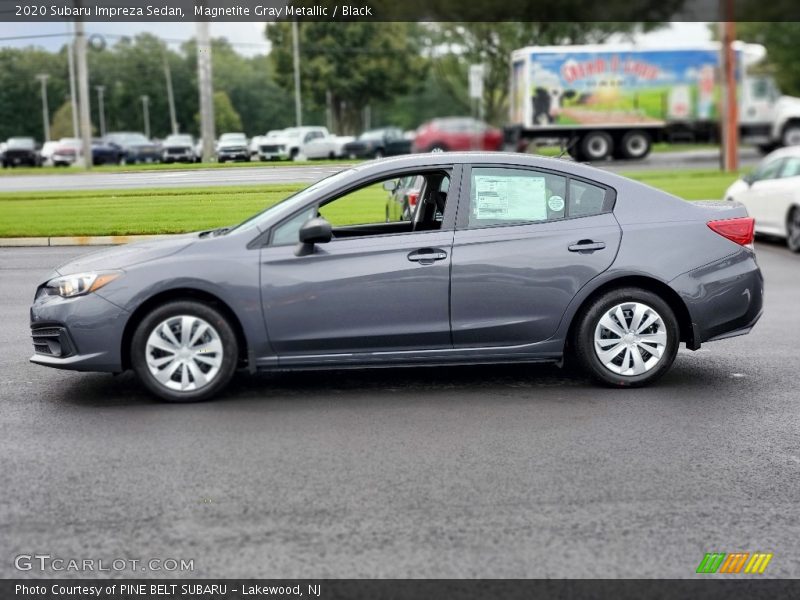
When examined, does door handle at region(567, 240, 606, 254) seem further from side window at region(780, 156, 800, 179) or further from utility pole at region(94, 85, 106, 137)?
utility pole at region(94, 85, 106, 137)

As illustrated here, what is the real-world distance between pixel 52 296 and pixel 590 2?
140ft

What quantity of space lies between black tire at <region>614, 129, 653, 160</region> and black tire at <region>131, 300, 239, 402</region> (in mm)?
32015

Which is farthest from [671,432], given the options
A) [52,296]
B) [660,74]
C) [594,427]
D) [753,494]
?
[660,74]

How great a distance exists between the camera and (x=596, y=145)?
3675 cm

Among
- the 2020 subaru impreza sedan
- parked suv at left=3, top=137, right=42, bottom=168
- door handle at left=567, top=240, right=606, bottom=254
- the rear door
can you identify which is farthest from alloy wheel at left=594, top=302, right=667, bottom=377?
parked suv at left=3, top=137, right=42, bottom=168

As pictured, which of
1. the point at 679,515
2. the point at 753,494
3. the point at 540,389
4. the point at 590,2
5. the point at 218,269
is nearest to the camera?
the point at 679,515

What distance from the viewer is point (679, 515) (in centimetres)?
459

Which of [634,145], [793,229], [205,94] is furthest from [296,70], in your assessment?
[793,229]

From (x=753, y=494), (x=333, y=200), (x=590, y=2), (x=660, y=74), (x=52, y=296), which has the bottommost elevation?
(x=753, y=494)

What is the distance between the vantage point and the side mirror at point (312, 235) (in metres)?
6.59

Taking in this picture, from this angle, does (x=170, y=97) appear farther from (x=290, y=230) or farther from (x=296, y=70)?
(x=290, y=230)

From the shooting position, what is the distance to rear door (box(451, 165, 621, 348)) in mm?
6797

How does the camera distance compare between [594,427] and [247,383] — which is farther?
[247,383]

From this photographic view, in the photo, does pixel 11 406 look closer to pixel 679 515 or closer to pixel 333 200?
pixel 333 200
